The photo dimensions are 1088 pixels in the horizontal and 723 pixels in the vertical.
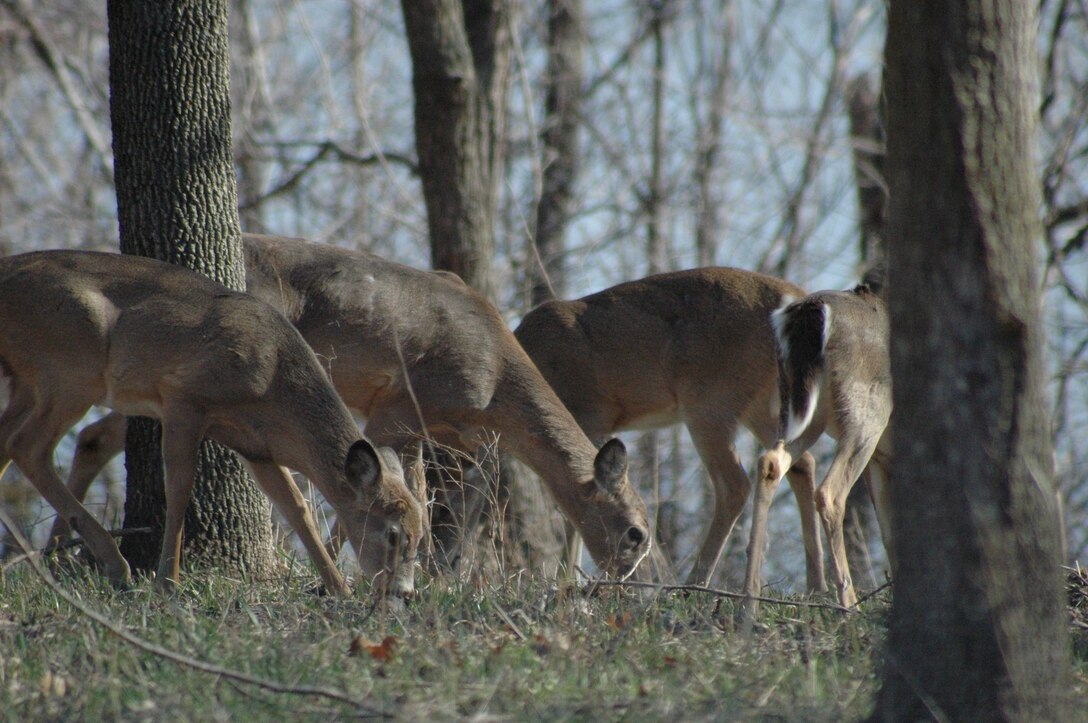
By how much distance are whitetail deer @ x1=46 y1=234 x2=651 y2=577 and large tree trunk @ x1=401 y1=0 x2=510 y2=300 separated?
199cm

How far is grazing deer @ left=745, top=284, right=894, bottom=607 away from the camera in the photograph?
759 cm

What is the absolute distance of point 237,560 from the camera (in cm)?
734

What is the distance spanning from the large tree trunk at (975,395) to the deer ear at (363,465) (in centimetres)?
385

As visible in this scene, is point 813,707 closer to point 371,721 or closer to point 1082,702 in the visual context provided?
point 1082,702

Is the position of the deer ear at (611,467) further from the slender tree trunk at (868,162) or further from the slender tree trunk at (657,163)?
the slender tree trunk at (657,163)

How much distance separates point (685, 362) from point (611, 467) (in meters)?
1.16

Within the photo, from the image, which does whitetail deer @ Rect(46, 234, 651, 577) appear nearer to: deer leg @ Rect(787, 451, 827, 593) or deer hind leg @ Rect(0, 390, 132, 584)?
deer leg @ Rect(787, 451, 827, 593)

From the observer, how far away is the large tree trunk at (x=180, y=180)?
7.27 metres

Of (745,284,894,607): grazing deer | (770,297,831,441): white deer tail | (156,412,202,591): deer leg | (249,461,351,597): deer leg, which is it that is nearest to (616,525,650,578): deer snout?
(745,284,894,607): grazing deer

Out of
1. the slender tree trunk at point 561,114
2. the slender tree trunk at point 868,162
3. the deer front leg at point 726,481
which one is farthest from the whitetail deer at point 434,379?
the slender tree trunk at point 561,114

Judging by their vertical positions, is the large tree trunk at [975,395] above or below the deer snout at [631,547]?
above

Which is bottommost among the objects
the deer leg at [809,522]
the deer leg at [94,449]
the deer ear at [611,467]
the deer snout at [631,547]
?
the deer snout at [631,547]

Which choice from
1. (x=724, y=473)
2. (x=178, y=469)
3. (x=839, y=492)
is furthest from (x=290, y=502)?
(x=724, y=473)

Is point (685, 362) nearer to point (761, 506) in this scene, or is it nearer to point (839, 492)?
point (839, 492)
